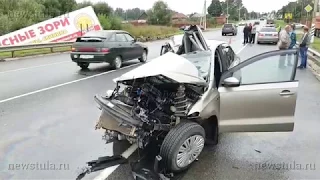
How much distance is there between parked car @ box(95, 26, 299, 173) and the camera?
4391 mm

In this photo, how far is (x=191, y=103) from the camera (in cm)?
457

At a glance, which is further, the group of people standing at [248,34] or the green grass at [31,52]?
the group of people standing at [248,34]

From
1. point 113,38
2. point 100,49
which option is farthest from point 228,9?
point 100,49

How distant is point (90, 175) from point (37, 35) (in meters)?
23.8

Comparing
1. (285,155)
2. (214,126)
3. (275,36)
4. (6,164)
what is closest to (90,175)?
(6,164)

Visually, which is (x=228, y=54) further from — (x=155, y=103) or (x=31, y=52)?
(x=31, y=52)

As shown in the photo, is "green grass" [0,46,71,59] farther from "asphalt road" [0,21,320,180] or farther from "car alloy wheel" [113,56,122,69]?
"asphalt road" [0,21,320,180]

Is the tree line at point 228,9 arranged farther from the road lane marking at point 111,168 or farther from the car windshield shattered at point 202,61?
the road lane marking at point 111,168

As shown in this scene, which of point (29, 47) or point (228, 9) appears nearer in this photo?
point (29, 47)

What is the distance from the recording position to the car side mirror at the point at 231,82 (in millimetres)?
4816

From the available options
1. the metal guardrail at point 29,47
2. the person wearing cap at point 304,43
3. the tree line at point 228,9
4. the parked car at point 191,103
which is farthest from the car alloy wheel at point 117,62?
the tree line at point 228,9

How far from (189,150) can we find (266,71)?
5.69ft

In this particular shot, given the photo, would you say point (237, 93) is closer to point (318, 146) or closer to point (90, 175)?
point (318, 146)

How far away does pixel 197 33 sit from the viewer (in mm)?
7262
